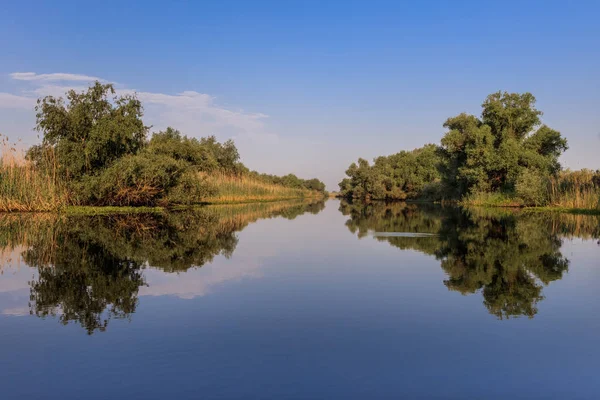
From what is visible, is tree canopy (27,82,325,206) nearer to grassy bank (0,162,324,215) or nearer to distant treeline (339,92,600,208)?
grassy bank (0,162,324,215)

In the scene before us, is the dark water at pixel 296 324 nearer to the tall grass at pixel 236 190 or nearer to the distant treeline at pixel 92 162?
the distant treeline at pixel 92 162

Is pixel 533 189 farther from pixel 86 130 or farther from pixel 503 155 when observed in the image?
pixel 86 130

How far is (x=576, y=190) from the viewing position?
3291cm

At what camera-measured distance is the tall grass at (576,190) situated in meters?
30.9

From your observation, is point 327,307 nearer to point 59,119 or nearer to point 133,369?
point 133,369

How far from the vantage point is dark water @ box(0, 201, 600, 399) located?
4.48 meters

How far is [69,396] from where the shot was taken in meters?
4.18

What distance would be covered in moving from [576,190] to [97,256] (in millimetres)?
32717

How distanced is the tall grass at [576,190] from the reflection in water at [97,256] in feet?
81.3

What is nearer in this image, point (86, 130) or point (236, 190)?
point (86, 130)

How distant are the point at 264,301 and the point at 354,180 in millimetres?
98802

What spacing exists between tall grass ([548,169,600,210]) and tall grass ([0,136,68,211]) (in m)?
33.0

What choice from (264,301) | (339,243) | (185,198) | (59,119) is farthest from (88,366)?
(185,198)

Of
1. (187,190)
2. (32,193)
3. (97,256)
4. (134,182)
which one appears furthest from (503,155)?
(97,256)
